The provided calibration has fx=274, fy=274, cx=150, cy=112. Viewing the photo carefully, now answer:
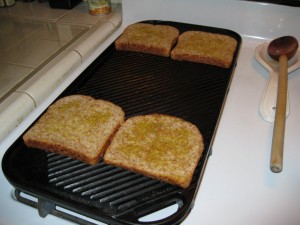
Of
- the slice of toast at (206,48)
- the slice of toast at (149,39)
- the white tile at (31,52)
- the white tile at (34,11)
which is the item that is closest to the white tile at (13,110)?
the white tile at (31,52)

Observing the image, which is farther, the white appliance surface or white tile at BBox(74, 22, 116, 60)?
white tile at BBox(74, 22, 116, 60)

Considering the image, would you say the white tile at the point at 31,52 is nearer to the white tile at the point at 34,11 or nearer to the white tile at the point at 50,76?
the white tile at the point at 50,76

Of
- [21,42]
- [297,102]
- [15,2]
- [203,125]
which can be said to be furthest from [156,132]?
[15,2]

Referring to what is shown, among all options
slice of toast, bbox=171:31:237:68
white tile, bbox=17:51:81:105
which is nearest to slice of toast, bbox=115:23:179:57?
slice of toast, bbox=171:31:237:68

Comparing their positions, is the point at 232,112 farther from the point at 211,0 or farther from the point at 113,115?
the point at 211,0

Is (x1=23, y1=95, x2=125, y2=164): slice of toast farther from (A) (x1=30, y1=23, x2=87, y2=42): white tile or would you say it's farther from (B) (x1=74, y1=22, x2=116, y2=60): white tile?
(A) (x1=30, y1=23, x2=87, y2=42): white tile

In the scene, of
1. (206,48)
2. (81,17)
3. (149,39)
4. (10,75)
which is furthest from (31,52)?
(206,48)

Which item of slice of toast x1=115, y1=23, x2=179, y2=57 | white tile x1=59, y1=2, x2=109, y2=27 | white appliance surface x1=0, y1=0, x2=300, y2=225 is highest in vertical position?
slice of toast x1=115, y1=23, x2=179, y2=57

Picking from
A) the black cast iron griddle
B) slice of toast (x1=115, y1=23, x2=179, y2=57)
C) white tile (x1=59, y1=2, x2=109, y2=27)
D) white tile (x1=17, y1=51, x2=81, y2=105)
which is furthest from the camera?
white tile (x1=59, y1=2, x2=109, y2=27)
